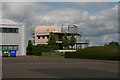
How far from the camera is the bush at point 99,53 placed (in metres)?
40.4

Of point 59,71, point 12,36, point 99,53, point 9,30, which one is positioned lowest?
point 59,71

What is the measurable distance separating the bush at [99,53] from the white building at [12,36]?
21035 millimetres

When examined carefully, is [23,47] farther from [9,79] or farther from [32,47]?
[9,79]

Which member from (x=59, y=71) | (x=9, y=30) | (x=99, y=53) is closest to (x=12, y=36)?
(x=9, y=30)

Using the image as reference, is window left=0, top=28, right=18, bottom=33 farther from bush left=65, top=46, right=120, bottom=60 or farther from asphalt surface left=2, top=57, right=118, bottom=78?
asphalt surface left=2, top=57, right=118, bottom=78

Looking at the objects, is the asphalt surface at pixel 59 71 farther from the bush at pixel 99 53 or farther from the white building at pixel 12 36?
the white building at pixel 12 36

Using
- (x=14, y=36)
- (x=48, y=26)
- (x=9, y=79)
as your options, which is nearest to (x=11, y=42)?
(x=14, y=36)

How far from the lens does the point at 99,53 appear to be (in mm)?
43625

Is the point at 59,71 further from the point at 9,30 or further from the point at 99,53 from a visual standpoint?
the point at 9,30

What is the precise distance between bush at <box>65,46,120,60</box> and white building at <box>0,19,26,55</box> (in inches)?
828

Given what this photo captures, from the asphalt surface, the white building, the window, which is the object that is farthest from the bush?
the window

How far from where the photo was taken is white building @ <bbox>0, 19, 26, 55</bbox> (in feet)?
219

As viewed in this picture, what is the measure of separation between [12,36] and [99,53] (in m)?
30.6

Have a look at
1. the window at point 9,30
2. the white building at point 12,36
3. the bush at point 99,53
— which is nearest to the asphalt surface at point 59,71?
the bush at point 99,53
